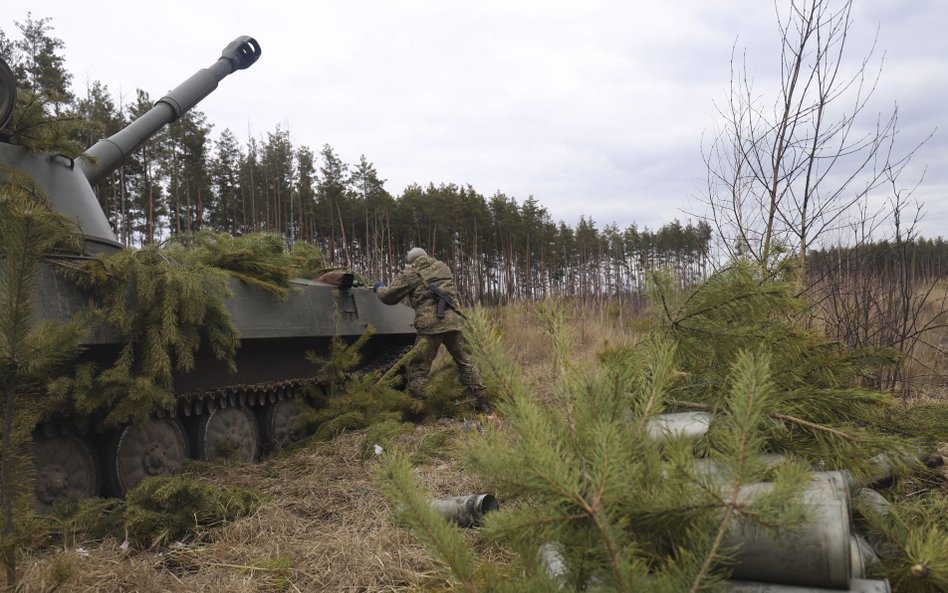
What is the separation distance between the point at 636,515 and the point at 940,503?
1.41 meters

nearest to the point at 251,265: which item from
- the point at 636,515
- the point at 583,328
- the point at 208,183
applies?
the point at 636,515

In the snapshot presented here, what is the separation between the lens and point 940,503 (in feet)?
7.52

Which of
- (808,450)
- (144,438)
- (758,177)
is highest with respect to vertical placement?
(758,177)

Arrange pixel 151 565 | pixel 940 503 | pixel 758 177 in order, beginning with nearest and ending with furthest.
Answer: pixel 940 503, pixel 151 565, pixel 758 177

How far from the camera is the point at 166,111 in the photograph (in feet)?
22.0

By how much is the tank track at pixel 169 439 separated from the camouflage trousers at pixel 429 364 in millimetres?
1199

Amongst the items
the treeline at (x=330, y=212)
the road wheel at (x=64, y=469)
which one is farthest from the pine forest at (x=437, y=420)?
the treeline at (x=330, y=212)

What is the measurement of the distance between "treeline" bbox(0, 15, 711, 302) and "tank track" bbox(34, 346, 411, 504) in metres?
10.1

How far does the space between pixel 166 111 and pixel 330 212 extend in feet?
62.8

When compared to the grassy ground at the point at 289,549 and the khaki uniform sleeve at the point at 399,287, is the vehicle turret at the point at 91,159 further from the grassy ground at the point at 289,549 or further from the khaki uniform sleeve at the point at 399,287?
the khaki uniform sleeve at the point at 399,287

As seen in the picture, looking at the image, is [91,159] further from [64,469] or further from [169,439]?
[64,469]

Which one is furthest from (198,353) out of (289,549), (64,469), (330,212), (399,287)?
(330,212)

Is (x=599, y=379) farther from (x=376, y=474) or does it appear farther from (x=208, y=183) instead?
(x=208, y=183)

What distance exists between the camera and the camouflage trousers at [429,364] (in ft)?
25.5
